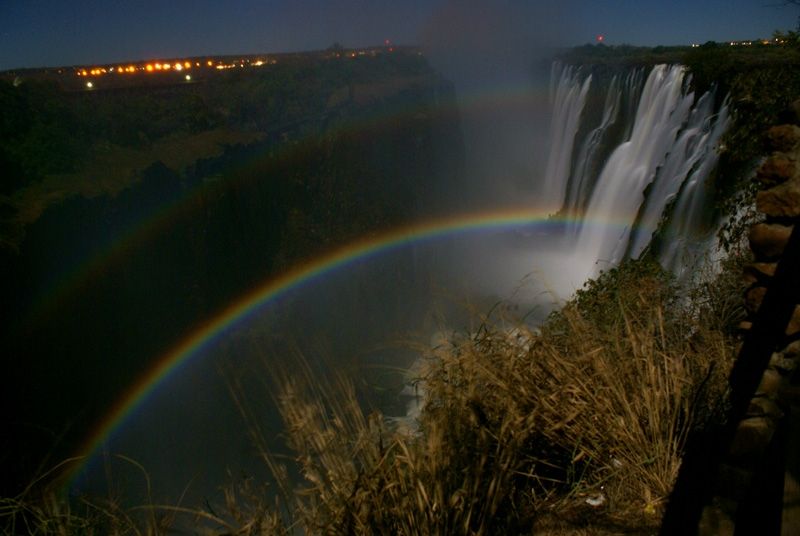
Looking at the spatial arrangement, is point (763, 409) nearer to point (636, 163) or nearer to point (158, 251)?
point (158, 251)

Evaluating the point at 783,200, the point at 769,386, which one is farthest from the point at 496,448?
the point at 783,200

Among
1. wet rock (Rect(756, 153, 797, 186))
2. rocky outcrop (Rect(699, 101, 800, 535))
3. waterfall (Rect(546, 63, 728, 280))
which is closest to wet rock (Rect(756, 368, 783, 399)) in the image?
rocky outcrop (Rect(699, 101, 800, 535))

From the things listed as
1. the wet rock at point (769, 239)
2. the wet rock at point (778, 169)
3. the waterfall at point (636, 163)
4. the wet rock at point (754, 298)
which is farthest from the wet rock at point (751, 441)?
the waterfall at point (636, 163)

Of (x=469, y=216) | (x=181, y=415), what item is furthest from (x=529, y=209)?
(x=181, y=415)

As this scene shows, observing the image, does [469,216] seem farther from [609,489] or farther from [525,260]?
[609,489]

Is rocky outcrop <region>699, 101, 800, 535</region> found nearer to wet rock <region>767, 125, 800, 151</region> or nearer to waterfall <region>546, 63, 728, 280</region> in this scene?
wet rock <region>767, 125, 800, 151</region>
